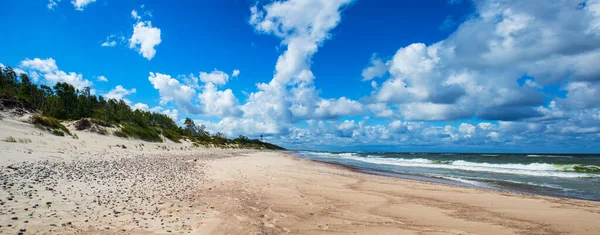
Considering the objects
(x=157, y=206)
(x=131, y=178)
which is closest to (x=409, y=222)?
(x=157, y=206)

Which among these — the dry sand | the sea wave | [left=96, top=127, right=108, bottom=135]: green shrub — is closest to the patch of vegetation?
[left=96, top=127, right=108, bottom=135]: green shrub

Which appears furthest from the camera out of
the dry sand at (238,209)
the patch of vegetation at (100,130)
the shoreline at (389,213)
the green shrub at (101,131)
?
the green shrub at (101,131)

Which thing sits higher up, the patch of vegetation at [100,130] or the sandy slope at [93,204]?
the patch of vegetation at [100,130]

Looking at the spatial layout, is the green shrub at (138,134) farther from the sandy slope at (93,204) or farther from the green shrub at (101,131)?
the sandy slope at (93,204)

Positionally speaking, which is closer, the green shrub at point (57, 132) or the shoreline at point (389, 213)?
the shoreline at point (389, 213)

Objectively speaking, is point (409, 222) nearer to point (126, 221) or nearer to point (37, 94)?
point (126, 221)

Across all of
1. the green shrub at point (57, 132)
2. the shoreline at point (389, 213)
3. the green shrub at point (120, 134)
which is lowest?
the shoreline at point (389, 213)

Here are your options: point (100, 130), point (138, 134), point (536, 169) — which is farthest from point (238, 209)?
point (138, 134)

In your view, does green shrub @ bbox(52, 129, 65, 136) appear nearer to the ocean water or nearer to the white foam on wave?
the ocean water

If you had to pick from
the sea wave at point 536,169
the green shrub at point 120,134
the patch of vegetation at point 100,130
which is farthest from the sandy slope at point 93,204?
the green shrub at point 120,134

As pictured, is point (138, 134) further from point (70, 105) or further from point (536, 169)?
point (536, 169)

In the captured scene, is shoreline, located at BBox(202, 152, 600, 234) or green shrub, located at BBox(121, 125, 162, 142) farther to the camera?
green shrub, located at BBox(121, 125, 162, 142)

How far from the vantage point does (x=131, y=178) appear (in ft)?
34.0

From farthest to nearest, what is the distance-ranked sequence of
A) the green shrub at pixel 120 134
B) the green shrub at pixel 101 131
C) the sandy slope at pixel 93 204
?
the green shrub at pixel 120 134 < the green shrub at pixel 101 131 < the sandy slope at pixel 93 204
